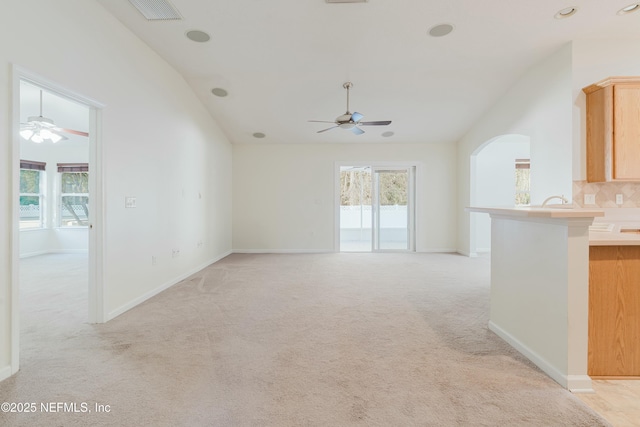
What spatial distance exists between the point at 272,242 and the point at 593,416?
20.6 feet

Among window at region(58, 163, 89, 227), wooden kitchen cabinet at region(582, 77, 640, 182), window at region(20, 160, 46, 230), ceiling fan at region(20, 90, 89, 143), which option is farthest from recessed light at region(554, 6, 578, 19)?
window at region(20, 160, 46, 230)

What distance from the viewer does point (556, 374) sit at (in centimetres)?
193

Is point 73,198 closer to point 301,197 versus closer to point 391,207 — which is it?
point 301,197

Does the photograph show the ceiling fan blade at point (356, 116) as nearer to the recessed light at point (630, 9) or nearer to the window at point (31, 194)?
the recessed light at point (630, 9)

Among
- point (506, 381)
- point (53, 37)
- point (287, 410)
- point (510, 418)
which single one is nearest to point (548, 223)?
point (506, 381)

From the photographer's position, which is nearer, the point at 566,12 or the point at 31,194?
the point at 566,12

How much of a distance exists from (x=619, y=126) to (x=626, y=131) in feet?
0.32

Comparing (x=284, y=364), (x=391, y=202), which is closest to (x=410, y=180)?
(x=391, y=202)

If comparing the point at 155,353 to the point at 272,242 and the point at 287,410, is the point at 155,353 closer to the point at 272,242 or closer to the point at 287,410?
the point at 287,410

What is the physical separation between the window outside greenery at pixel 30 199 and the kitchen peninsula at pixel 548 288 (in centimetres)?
965

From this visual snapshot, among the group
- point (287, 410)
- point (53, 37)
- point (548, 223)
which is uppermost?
point (53, 37)

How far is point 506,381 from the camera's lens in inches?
76.5

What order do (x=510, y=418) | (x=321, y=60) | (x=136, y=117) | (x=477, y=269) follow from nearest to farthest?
(x=510, y=418) < (x=136, y=117) < (x=321, y=60) < (x=477, y=269)

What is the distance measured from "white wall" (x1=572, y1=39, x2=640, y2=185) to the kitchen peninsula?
2.16 m
